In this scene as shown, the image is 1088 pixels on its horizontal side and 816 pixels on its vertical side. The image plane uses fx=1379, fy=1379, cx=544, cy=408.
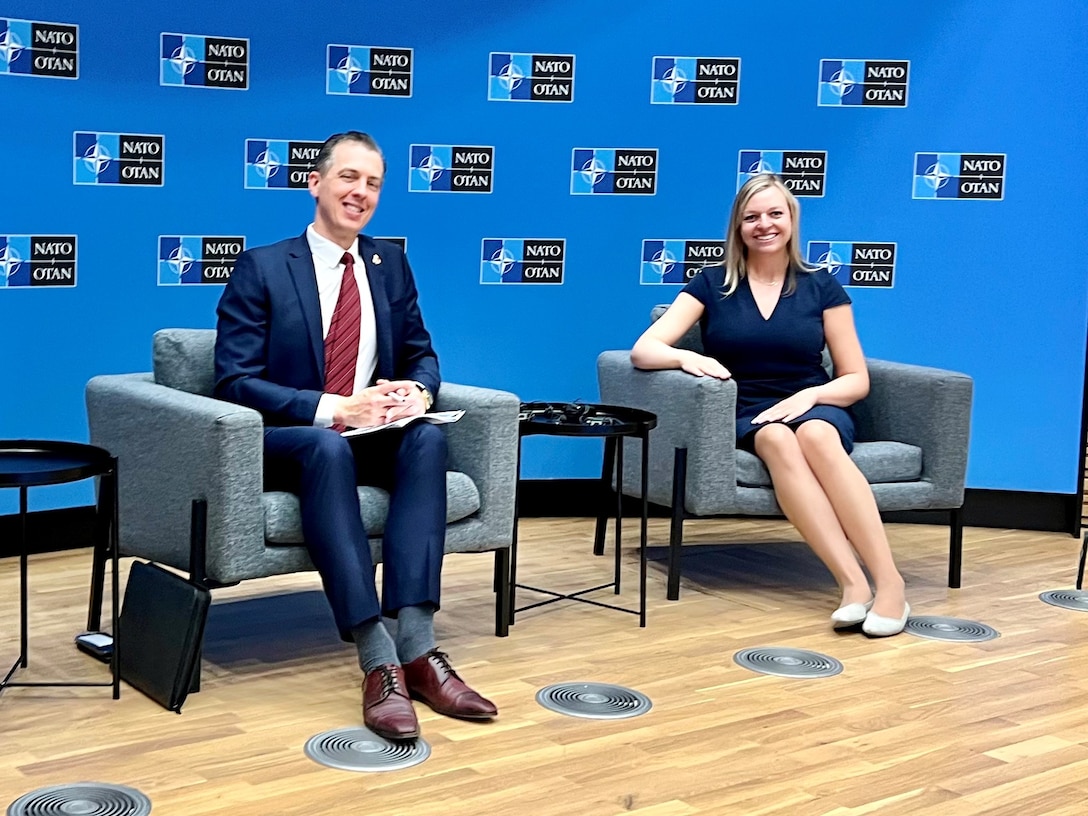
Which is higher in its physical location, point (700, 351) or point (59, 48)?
point (59, 48)

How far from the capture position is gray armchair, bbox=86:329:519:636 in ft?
10.1

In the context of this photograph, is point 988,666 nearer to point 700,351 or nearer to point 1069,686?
point 1069,686

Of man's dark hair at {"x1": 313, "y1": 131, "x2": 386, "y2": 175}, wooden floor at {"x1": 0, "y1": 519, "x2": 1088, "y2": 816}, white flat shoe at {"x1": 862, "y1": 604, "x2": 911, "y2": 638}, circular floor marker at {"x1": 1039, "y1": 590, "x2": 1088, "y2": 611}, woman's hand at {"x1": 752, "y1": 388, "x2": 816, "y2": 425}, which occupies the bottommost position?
wooden floor at {"x1": 0, "y1": 519, "x2": 1088, "y2": 816}

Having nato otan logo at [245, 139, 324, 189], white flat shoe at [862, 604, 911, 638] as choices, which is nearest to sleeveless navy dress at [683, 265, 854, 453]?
white flat shoe at [862, 604, 911, 638]

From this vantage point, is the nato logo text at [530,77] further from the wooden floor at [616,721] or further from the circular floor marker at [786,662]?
the circular floor marker at [786,662]

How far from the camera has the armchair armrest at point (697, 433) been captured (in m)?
4.05

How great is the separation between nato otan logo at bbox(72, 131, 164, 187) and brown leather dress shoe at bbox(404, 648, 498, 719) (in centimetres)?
222

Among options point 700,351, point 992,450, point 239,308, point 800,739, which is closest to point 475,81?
point 700,351

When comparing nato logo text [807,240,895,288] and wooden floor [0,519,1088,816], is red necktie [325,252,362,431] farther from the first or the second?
nato logo text [807,240,895,288]

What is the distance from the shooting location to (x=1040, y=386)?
5.31 metres

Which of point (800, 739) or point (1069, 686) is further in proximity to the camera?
point (1069, 686)

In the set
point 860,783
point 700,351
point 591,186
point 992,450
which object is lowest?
point 860,783

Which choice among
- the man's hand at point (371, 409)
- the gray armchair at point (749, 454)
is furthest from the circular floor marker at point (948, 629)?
the man's hand at point (371, 409)

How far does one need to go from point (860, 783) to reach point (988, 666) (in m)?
0.99
